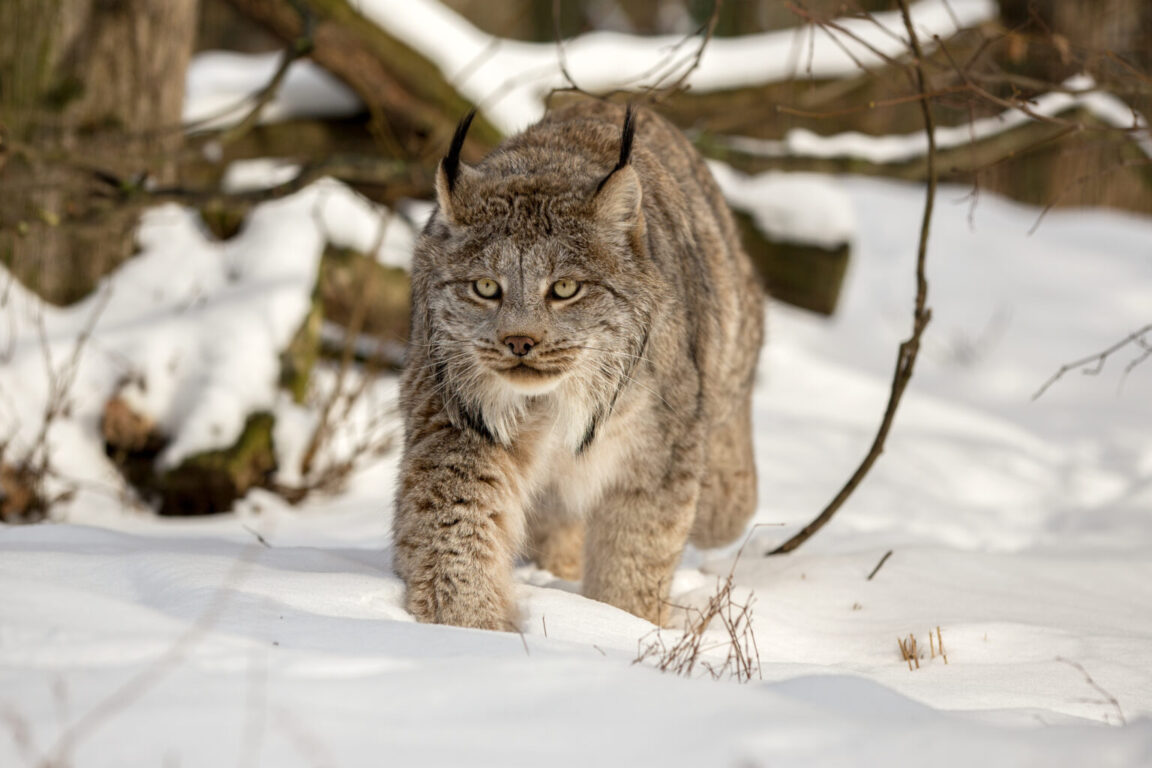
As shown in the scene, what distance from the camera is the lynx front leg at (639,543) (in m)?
3.63

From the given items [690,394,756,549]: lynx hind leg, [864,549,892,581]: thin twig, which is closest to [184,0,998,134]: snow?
[690,394,756,549]: lynx hind leg

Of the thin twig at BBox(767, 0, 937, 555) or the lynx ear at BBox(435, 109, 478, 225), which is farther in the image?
the thin twig at BBox(767, 0, 937, 555)

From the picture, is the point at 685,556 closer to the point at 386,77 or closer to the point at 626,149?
the point at 626,149

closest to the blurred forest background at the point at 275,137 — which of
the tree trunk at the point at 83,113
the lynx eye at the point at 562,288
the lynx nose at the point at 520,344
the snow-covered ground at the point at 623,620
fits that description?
the tree trunk at the point at 83,113

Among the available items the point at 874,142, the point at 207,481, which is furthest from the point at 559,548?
the point at 874,142

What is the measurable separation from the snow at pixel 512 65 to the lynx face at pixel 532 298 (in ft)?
11.6

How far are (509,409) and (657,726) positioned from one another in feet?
4.69

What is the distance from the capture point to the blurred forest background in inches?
172

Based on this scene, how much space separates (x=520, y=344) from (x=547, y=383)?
143 mm

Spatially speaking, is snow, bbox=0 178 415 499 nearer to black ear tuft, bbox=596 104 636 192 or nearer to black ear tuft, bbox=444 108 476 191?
black ear tuft, bbox=444 108 476 191

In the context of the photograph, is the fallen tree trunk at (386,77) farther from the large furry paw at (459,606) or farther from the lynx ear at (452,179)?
the large furry paw at (459,606)

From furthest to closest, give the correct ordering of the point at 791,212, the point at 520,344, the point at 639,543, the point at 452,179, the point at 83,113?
the point at 791,212
the point at 83,113
the point at 639,543
the point at 452,179
the point at 520,344

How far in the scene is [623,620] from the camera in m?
3.29

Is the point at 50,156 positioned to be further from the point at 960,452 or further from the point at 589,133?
the point at 960,452
